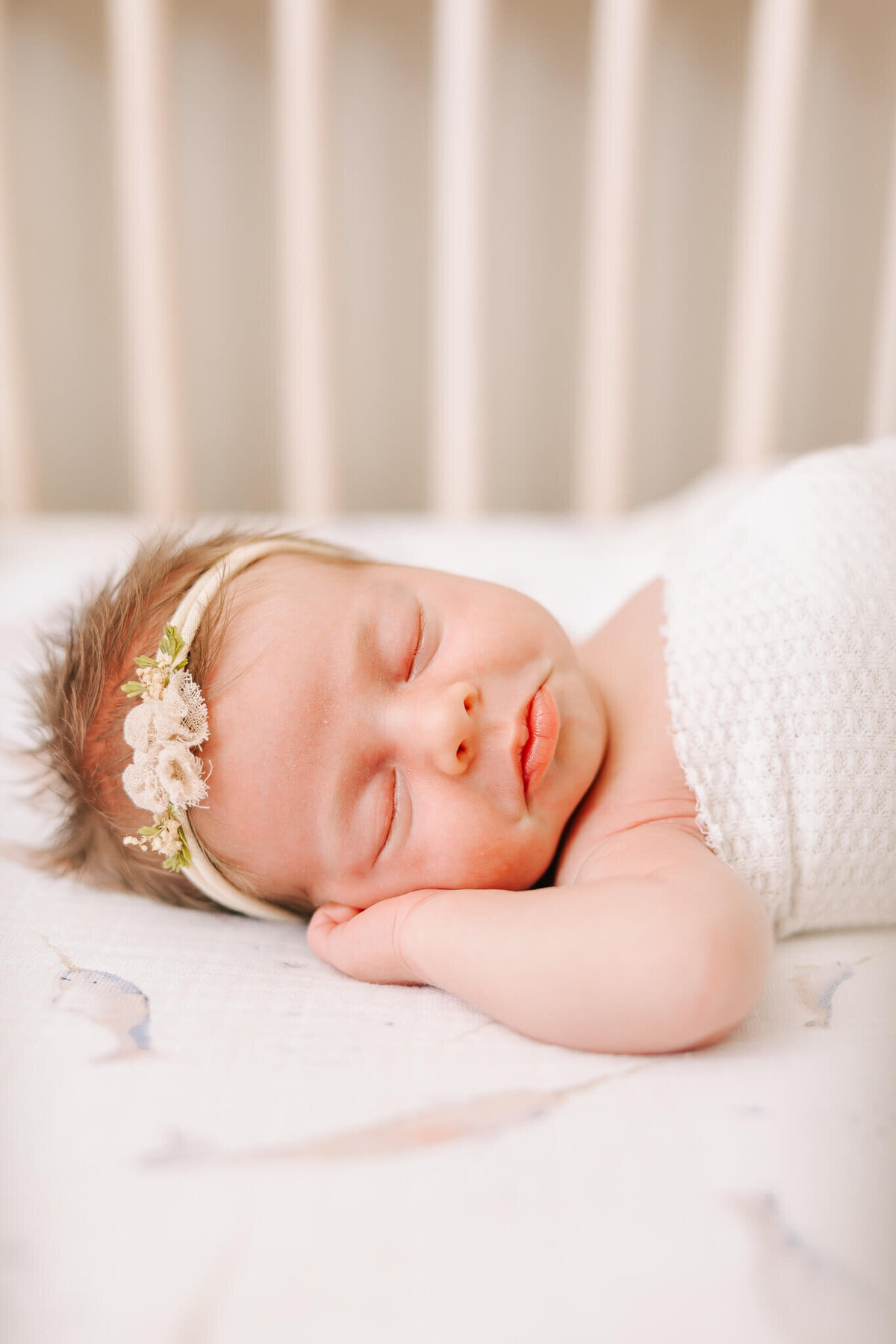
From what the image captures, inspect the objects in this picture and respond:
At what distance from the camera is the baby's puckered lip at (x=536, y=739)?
0.77m

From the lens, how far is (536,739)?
771 mm

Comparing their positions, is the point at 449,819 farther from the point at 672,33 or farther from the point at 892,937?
the point at 672,33

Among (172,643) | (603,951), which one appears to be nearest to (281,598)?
(172,643)

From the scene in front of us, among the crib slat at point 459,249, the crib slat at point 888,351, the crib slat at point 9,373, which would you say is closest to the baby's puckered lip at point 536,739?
the crib slat at point 459,249

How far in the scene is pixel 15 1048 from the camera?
0.59 metres

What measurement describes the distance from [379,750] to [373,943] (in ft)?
0.44

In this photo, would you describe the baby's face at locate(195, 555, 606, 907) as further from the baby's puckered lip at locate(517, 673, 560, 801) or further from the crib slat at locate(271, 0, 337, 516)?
the crib slat at locate(271, 0, 337, 516)

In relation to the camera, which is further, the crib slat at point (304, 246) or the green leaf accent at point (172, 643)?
the crib slat at point (304, 246)

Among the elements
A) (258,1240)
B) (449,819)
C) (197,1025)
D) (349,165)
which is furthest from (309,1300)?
(349,165)

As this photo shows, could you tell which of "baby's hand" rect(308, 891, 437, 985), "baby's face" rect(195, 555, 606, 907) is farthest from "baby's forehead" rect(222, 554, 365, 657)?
"baby's hand" rect(308, 891, 437, 985)

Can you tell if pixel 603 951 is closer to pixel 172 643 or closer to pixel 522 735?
pixel 522 735

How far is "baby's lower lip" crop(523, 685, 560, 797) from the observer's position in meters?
0.77

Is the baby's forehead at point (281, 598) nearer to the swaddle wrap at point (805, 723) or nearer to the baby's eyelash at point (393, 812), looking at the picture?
the baby's eyelash at point (393, 812)

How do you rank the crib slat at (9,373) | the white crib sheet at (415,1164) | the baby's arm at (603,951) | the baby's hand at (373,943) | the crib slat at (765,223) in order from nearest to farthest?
the white crib sheet at (415,1164) < the baby's arm at (603,951) < the baby's hand at (373,943) < the crib slat at (765,223) < the crib slat at (9,373)
